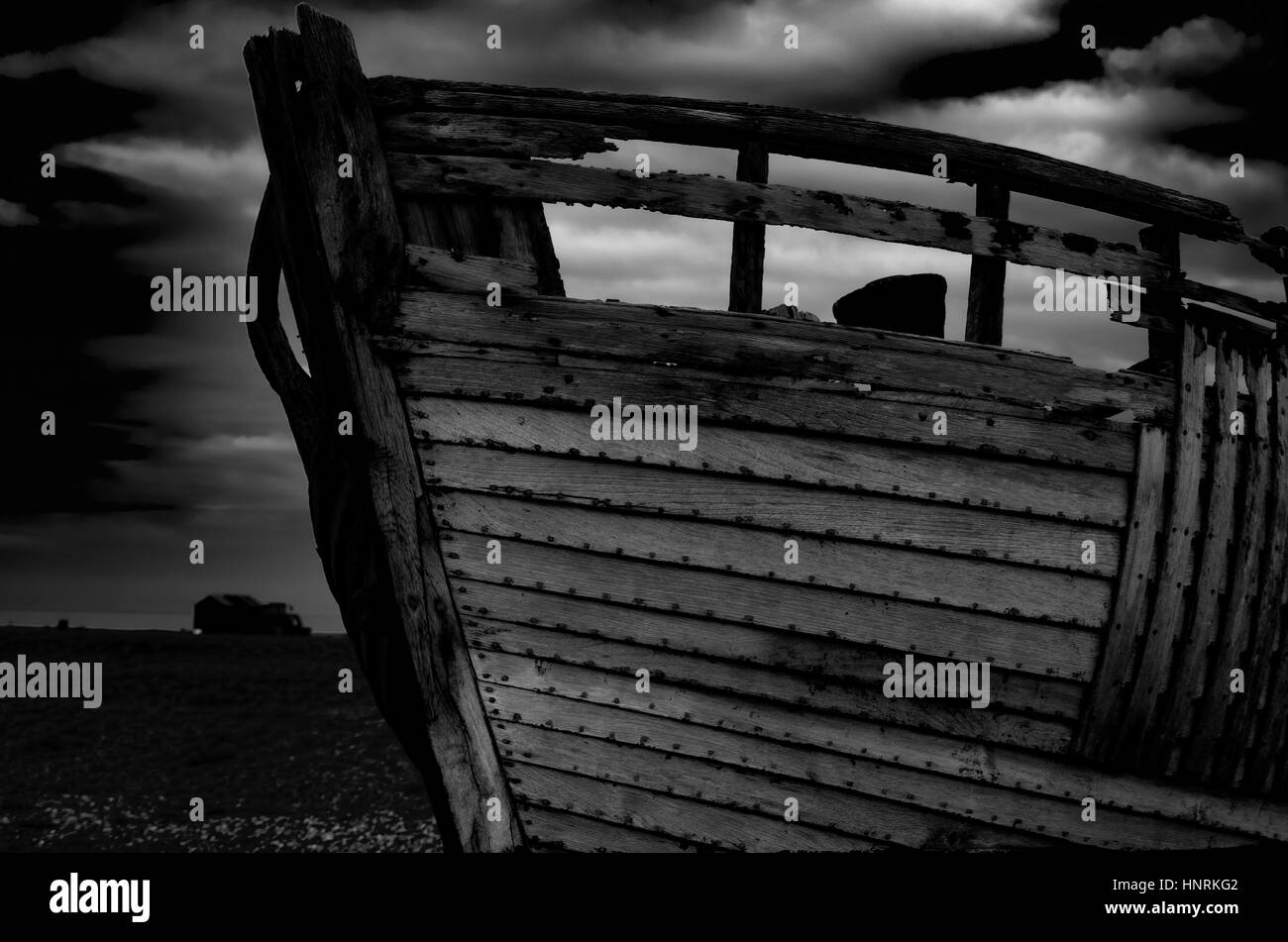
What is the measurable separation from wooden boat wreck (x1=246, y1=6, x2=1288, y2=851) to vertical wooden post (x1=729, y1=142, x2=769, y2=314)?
0.02m

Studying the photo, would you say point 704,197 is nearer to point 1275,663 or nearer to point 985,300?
point 985,300

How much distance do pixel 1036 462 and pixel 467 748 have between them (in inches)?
114

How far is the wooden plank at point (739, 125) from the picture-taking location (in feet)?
14.2

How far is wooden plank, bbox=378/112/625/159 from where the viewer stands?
4.30 metres

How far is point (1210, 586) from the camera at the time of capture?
4.50 metres

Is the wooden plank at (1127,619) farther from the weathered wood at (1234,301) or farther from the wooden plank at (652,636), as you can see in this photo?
the weathered wood at (1234,301)

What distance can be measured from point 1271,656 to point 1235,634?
30 centimetres

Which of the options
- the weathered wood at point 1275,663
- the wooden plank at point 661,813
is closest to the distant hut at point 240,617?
the wooden plank at point 661,813

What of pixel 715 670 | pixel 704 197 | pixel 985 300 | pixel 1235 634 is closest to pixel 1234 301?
pixel 985 300

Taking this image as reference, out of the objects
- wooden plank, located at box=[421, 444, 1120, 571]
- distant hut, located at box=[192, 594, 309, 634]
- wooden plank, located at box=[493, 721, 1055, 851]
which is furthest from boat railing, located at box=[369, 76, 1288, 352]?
distant hut, located at box=[192, 594, 309, 634]

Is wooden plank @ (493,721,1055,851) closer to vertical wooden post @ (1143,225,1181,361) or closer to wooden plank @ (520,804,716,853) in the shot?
wooden plank @ (520,804,716,853)

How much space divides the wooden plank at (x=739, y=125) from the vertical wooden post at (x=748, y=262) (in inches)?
8.5

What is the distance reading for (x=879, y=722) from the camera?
4.28 metres
